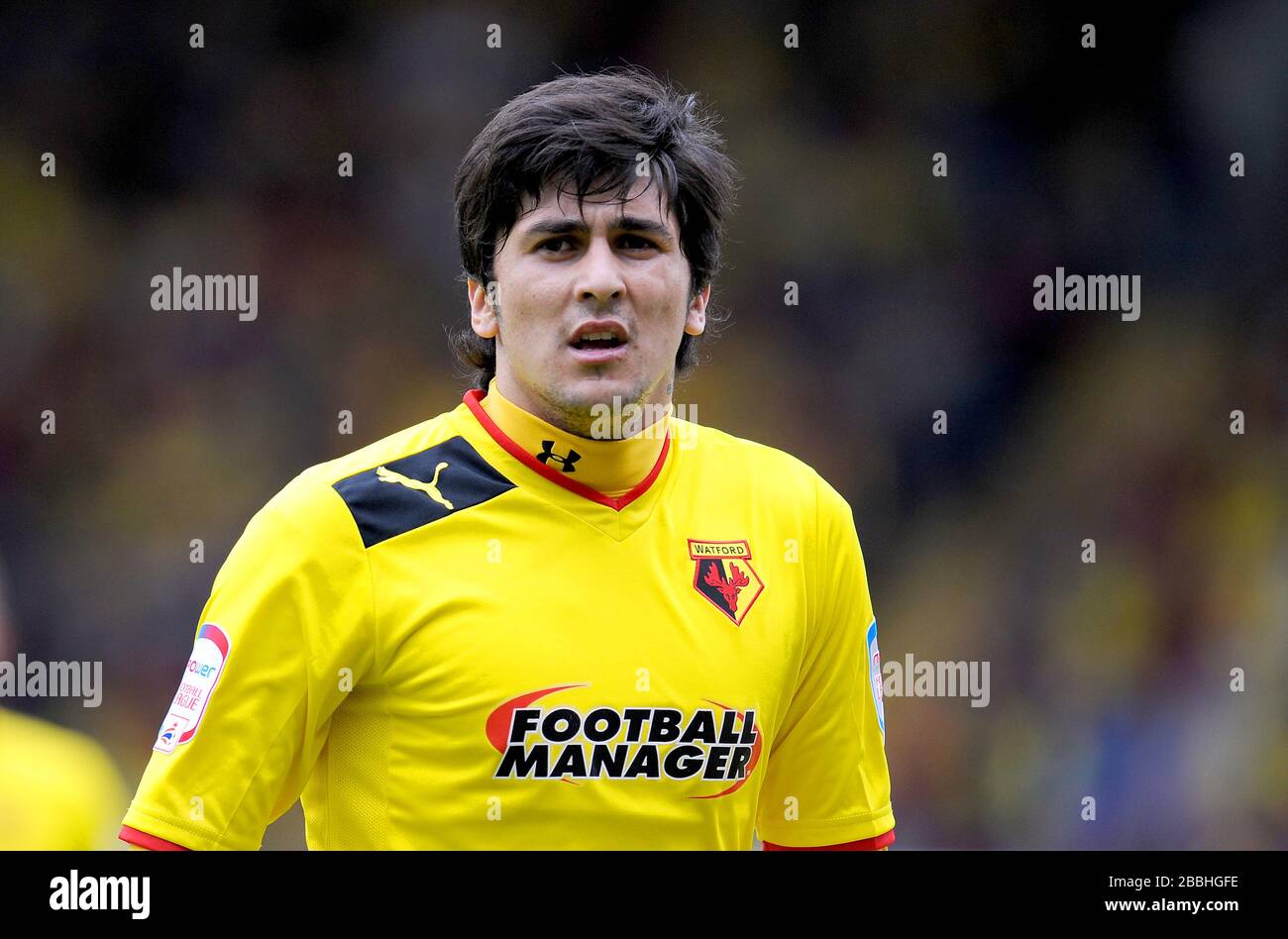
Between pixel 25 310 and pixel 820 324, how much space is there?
12.1ft

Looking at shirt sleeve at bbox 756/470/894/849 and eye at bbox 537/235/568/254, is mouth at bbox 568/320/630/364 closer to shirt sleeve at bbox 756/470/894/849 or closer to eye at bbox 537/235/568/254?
eye at bbox 537/235/568/254

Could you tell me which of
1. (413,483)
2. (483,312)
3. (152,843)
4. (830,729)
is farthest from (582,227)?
(152,843)

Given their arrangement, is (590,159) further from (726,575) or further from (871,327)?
(871,327)

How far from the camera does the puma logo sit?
2452 millimetres

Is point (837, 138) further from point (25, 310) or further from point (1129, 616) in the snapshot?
point (25, 310)

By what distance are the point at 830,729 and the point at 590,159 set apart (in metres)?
1.20

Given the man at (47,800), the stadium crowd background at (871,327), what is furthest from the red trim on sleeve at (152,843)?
the stadium crowd background at (871,327)

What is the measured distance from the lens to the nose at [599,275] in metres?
2.46

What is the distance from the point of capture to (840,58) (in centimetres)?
654

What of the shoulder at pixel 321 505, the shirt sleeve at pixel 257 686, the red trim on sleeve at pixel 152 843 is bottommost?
the red trim on sleeve at pixel 152 843

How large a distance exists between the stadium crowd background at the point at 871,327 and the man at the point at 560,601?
3678 millimetres

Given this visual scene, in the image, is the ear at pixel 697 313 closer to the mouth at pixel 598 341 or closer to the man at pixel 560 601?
the man at pixel 560 601

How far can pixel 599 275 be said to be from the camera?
97.0 inches
